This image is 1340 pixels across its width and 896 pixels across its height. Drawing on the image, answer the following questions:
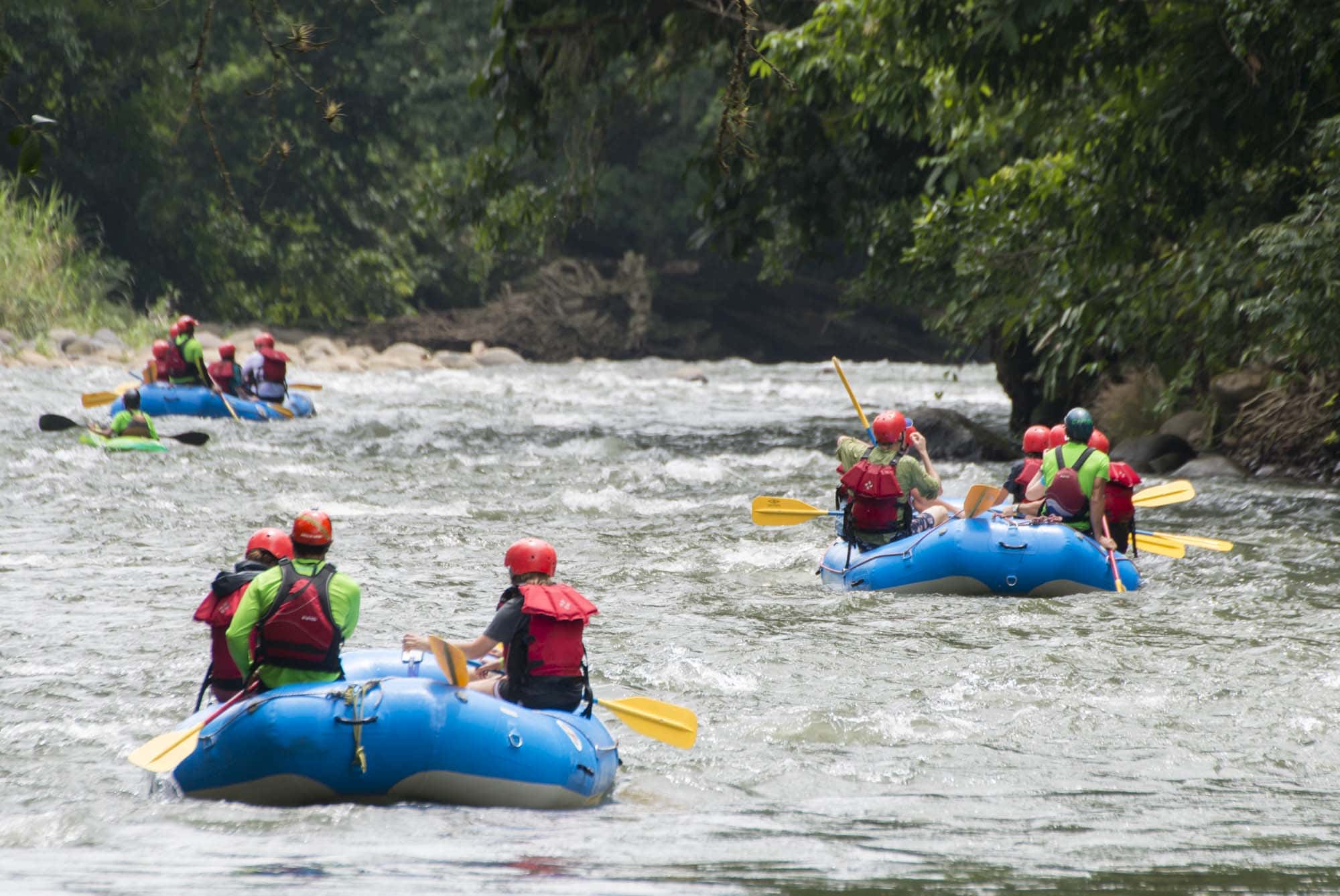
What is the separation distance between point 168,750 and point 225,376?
14616 millimetres

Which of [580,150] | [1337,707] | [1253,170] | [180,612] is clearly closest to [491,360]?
[580,150]

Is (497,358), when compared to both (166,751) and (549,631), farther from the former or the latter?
(166,751)

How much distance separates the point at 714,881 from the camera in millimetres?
4707

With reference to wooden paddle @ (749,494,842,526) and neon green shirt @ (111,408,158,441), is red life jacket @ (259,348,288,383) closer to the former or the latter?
neon green shirt @ (111,408,158,441)

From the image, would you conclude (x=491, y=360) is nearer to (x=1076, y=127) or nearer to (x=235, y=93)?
(x=235, y=93)

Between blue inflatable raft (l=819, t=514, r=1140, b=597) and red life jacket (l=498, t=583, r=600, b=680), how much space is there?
4066 mm

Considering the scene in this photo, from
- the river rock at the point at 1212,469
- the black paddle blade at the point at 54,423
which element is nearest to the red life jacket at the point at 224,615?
the river rock at the point at 1212,469

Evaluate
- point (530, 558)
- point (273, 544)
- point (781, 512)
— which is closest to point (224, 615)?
point (273, 544)

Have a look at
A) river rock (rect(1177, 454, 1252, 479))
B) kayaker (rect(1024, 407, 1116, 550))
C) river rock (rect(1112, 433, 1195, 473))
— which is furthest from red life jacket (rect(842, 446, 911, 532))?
river rock (rect(1112, 433, 1195, 473))

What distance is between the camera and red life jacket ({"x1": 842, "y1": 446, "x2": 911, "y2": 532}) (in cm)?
971

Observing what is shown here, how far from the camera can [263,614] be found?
18.7 ft

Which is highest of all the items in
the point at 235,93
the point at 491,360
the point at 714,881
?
the point at 235,93

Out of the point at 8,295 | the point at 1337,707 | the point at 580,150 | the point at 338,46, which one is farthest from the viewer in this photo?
the point at 338,46

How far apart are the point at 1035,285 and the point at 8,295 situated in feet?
66.7
